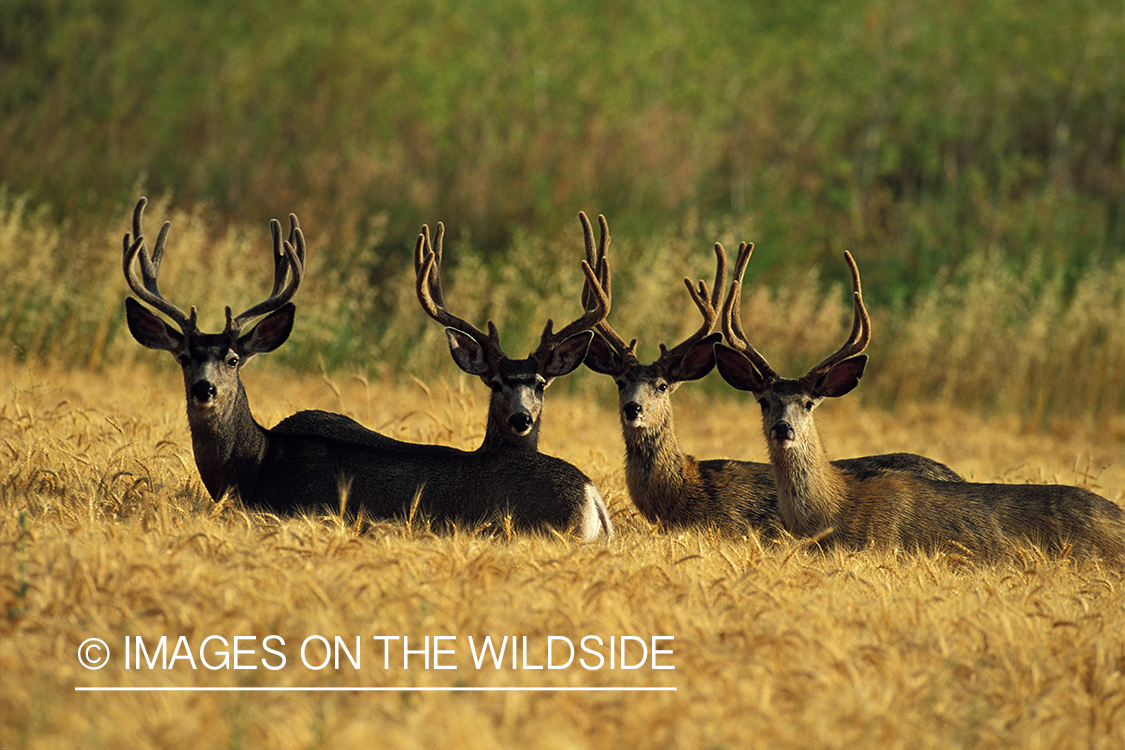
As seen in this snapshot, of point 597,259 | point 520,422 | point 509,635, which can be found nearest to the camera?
point 509,635

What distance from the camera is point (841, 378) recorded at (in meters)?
6.64

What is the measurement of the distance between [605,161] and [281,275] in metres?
10.2

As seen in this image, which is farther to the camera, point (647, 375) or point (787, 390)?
point (647, 375)

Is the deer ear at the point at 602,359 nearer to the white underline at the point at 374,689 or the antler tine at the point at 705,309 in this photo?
the antler tine at the point at 705,309

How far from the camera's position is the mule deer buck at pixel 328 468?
5.76 meters

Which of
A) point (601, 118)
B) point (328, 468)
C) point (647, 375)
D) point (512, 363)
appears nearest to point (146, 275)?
point (328, 468)

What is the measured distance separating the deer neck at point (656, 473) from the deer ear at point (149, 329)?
224cm

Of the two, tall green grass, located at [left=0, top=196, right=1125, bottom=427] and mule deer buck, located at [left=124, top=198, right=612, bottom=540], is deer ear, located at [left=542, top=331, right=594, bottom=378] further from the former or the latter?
tall green grass, located at [left=0, top=196, right=1125, bottom=427]

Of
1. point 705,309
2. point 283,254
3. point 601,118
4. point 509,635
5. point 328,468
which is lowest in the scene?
point 509,635

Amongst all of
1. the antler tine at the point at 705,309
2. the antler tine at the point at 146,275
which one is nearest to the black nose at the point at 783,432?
the antler tine at the point at 705,309

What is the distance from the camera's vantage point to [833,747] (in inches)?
133

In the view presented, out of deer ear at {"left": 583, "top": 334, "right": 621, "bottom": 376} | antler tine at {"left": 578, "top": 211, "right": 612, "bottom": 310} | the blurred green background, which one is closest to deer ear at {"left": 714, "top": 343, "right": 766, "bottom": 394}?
deer ear at {"left": 583, "top": 334, "right": 621, "bottom": 376}

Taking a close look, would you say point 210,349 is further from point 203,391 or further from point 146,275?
point 146,275

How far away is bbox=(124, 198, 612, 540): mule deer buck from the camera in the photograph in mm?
5762
